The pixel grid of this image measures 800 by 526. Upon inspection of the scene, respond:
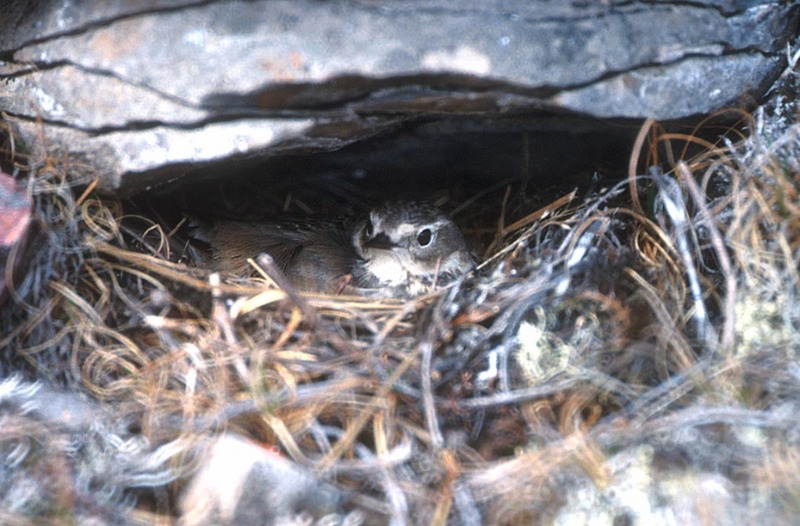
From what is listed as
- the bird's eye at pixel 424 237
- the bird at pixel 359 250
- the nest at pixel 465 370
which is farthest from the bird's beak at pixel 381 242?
the nest at pixel 465 370

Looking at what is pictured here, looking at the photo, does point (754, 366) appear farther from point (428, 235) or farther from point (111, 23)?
point (111, 23)

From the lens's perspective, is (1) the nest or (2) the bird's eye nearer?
(1) the nest

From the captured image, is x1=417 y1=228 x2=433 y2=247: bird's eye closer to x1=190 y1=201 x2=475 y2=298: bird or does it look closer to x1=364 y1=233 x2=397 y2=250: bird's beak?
x1=190 y1=201 x2=475 y2=298: bird

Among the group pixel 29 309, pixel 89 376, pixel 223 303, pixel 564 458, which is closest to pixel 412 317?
pixel 223 303

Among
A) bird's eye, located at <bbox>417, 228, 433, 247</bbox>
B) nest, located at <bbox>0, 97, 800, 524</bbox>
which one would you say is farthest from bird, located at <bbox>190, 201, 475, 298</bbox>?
nest, located at <bbox>0, 97, 800, 524</bbox>

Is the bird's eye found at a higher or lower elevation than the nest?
lower

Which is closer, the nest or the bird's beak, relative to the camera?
the nest
